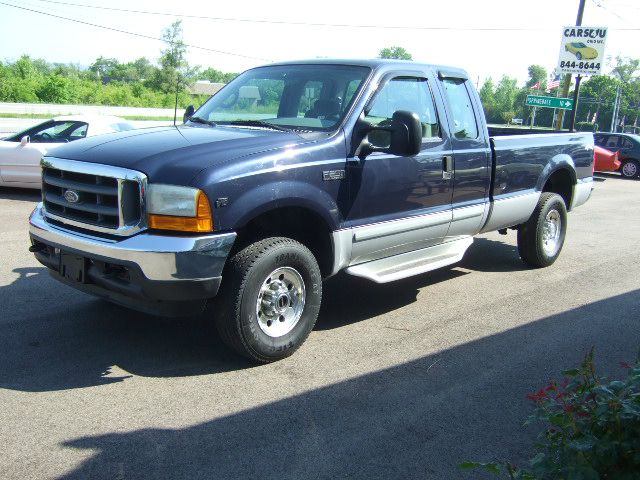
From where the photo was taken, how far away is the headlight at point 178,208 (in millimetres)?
4070

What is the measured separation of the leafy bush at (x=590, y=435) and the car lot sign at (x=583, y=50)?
2300 centimetres

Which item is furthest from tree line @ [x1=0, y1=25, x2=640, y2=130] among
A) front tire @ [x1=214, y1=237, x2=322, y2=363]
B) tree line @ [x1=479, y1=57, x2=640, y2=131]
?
front tire @ [x1=214, y1=237, x2=322, y2=363]

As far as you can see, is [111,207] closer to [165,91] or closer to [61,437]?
[61,437]

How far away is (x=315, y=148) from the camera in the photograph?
15.5 feet

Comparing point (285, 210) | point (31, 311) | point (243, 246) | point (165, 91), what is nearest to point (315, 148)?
point (285, 210)

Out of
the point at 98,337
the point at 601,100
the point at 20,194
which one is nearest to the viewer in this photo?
the point at 98,337

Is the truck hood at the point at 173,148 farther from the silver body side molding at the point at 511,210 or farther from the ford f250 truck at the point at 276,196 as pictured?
the silver body side molding at the point at 511,210

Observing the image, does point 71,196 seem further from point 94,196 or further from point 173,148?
point 173,148

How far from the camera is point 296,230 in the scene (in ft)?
16.5

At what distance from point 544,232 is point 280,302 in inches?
170

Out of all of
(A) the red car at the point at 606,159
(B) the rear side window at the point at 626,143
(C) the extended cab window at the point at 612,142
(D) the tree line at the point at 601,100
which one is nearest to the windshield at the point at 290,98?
(A) the red car at the point at 606,159

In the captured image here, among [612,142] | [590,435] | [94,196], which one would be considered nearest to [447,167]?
[94,196]

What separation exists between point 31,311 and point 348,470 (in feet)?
10.9

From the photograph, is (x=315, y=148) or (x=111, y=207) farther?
(x=315, y=148)
